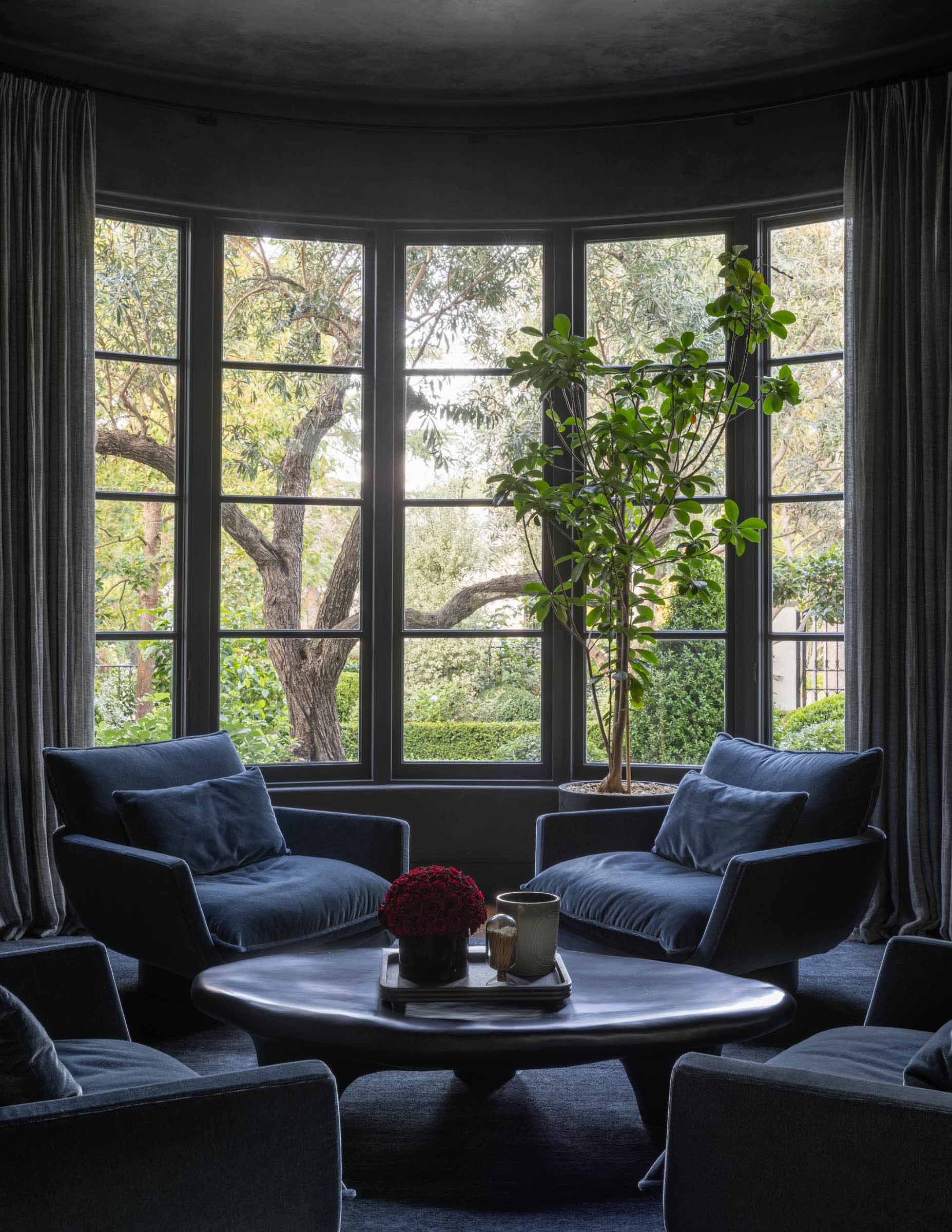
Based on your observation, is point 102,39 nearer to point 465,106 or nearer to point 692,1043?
point 465,106

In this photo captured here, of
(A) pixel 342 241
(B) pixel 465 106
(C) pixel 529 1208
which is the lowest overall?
(C) pixel 529 1208

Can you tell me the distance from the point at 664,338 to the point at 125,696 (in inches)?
105

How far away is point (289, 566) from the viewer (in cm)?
493

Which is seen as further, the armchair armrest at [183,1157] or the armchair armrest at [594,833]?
the armchair armrest at [594,833]

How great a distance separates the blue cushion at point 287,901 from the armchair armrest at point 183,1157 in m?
1.39

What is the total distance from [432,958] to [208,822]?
1.29 m

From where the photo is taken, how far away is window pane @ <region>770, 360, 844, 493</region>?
469 centimetres

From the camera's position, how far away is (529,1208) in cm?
227

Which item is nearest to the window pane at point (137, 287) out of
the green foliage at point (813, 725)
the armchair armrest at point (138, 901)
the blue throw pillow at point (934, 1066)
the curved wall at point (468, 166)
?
the curved wall at point (468, 166)

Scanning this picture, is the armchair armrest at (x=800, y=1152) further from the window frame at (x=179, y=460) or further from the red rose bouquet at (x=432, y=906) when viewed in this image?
the window frame at (x=179, y=460)

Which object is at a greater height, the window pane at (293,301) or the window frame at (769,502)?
the window pane at (293,301)

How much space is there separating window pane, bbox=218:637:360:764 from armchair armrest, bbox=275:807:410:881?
1105mm

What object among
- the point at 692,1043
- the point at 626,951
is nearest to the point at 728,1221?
the point at 692,1043

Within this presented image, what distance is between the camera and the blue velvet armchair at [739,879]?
301 centimetres
